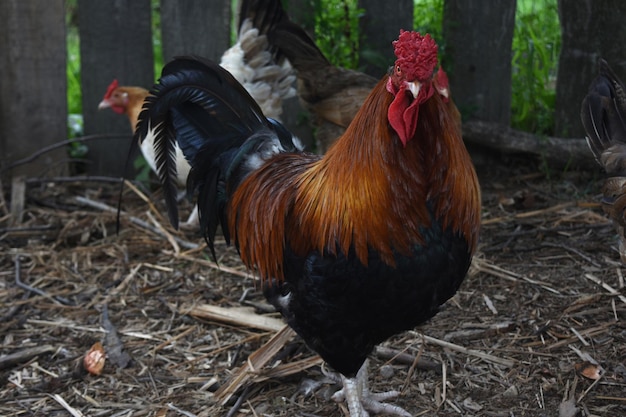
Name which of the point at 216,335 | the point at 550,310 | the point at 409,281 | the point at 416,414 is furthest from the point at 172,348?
the point at 550,310

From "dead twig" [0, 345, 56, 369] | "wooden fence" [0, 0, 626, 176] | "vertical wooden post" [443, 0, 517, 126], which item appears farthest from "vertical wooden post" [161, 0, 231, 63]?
"dead twig" [0, 345, 56, 369]

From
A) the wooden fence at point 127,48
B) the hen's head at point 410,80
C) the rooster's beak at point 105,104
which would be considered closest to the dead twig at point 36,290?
the wooden fence at point 127,48

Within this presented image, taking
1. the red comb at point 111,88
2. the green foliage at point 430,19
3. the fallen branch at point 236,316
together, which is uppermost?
the green foliage at point 430,19

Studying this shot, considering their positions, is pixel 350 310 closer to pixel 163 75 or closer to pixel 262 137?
pixel 262 137

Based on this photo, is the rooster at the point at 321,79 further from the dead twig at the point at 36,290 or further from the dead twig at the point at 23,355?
the dead twig at the point at 23,355

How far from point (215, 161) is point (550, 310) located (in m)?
1.98

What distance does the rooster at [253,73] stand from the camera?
16.8ft

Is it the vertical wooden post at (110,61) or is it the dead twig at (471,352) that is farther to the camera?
the vertical wooden post at (110,61)

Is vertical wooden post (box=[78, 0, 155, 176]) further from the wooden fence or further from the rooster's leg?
the rooster's leg

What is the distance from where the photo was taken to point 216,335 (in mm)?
3967

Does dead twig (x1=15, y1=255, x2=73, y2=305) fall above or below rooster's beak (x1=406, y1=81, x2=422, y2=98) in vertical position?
below

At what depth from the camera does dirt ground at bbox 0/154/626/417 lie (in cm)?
336

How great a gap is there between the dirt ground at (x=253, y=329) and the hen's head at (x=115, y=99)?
840 mm

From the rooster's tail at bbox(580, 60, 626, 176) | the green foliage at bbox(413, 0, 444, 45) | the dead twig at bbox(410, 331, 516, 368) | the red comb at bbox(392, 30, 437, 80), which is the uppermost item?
the green foliage at bbox(413, 0, 444, 45)
